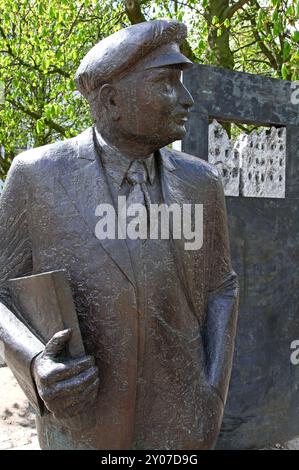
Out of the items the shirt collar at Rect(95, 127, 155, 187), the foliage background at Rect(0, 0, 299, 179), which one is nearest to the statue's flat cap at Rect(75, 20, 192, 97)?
the shirt collar at Rect(95, 127, 155, 187)

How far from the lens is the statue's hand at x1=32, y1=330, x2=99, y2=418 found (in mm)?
1393

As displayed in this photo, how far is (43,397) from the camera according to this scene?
1411 millimetres

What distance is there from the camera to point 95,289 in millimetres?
1544

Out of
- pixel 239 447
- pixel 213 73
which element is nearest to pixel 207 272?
pixel 213 73

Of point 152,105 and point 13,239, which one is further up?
point 152,105

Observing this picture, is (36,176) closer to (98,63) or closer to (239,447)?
(98,63)

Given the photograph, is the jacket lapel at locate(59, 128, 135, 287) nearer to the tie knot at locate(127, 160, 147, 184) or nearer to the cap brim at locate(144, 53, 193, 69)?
the tie knot at locate(127, 160, 147, 184)

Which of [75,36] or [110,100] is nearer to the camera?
[110,100]

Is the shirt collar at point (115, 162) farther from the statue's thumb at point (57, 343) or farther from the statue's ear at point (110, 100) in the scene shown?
the statue's thumb at point (57, 343)

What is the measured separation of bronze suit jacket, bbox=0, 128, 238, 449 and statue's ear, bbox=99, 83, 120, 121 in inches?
4.6

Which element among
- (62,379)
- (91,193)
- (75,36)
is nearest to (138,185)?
(91,193)

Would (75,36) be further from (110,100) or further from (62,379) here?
(62,379)

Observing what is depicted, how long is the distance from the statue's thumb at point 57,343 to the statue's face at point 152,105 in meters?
0.63
